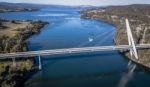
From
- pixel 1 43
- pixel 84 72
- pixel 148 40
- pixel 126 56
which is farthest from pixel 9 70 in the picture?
pixel 148 40

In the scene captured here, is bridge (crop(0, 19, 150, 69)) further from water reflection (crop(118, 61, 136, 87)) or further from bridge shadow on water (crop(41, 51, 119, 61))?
bridge shadow on water (crop(41, 51, 119, 61))

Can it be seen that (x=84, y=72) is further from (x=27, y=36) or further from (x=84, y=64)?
(x=27, y=36)

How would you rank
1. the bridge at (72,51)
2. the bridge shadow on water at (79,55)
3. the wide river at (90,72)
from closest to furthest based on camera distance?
the wide river at (90,72), the bridge at (72,51), the bridge shadow on water at (79,55)

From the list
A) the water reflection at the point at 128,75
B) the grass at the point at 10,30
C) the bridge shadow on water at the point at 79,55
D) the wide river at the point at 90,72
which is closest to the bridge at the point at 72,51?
the wide river at the point at 90,72

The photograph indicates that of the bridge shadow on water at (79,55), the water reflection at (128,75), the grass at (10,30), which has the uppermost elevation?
the grass at (10,30)

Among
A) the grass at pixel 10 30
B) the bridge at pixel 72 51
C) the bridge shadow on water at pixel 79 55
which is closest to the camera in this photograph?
the bridge at pixel 72 51

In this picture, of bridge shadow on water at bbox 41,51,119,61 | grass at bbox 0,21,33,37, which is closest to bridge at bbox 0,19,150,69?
bridge shadow on water at bbox 41,51,119,61

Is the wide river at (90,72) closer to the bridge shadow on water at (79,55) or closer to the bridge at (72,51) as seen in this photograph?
the bridge shadow on water at (79,55)

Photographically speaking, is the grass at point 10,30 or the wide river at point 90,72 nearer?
the wide river at point 90,72

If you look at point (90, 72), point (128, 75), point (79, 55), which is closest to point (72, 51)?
point (79, 55)
